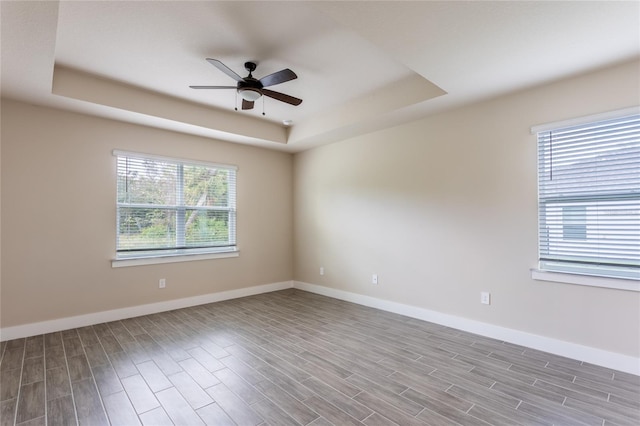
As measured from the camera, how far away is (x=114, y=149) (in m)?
3.98

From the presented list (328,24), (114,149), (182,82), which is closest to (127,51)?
(182,82)

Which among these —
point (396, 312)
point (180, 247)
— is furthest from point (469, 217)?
point (180, 247)

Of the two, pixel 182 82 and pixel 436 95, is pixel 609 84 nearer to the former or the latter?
pixel 436 95

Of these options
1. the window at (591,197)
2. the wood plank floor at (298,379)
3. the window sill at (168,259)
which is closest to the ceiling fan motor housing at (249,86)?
the wood plank floor at (298,379)

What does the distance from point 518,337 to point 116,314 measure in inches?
185

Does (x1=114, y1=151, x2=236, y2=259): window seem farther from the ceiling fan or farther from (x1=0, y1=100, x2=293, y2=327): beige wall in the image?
the ceiling fan

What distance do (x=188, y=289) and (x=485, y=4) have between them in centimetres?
473

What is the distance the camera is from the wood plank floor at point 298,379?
2008mm

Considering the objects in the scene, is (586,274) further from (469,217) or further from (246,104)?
(246,104)

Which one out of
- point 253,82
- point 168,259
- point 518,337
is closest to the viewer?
point 253,82

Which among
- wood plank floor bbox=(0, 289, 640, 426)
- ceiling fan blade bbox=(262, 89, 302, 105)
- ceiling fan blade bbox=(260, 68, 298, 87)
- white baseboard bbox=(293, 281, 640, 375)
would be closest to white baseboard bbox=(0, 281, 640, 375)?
white baseboard bbox=(293, 281, 640, 375)

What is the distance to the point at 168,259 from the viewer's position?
14.5 ft

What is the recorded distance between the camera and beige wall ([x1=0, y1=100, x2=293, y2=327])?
335 centimetres

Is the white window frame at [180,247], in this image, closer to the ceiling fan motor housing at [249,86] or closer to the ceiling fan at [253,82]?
the ceiling fan at [253,82]
